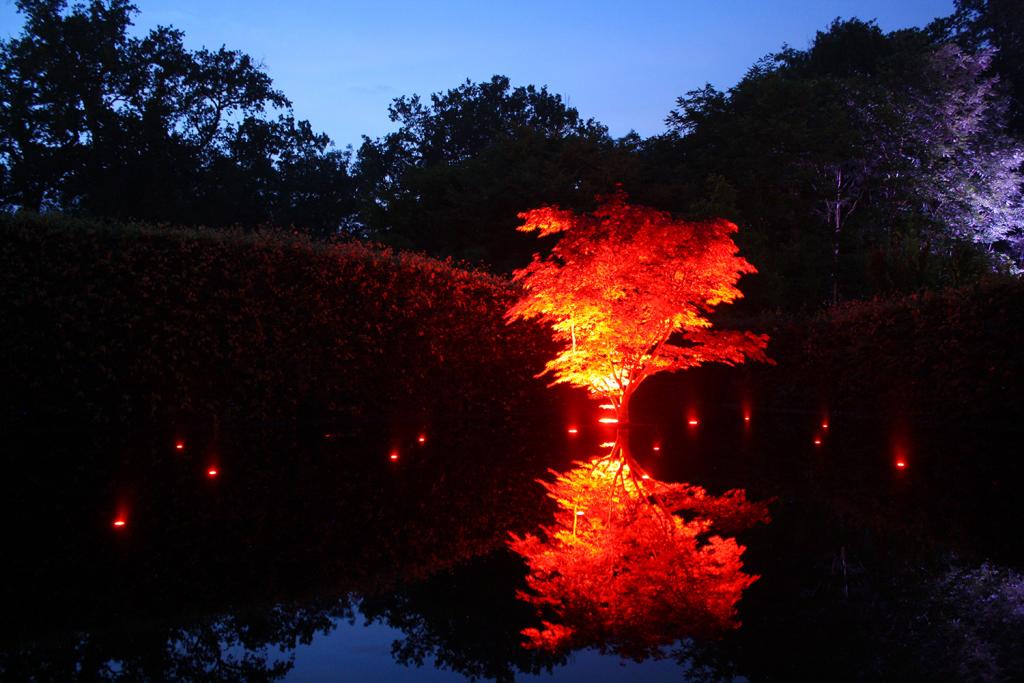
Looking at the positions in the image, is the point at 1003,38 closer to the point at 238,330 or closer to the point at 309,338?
the point at 309,338

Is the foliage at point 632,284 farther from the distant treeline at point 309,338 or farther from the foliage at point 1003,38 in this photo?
the foliage at point 1003,38

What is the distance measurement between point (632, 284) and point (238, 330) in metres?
5.21

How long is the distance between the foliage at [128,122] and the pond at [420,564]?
2032cm

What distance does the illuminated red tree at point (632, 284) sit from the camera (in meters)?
10.3

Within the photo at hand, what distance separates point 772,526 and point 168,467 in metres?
5.74

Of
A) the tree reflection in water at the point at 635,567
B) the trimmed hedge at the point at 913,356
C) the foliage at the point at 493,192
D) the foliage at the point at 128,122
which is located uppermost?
the foliage at the point at 128,122

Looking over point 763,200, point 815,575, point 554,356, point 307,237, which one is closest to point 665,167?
point 763,200

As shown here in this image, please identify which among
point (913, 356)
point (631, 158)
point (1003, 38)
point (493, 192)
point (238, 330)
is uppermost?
point (1003, 38)

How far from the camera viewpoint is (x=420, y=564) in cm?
474

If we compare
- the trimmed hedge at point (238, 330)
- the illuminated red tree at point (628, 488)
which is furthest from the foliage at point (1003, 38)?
the trimmed hedge at point (238, 330)

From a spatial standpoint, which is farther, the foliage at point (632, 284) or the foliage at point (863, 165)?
the foliage at point (863, 165)

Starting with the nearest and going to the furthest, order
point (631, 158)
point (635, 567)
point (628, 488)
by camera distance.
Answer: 1. point (635, 567)
2. point (628, 488)
3. point (631, 158)

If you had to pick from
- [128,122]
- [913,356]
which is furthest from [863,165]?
[128,122]

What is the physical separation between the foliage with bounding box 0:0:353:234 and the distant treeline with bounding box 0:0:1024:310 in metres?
0.07
